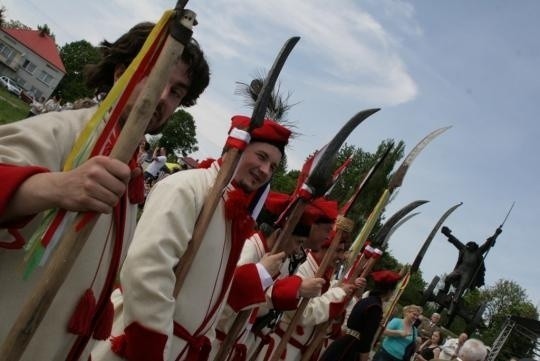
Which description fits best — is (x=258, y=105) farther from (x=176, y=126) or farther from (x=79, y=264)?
(x=176, y=126)

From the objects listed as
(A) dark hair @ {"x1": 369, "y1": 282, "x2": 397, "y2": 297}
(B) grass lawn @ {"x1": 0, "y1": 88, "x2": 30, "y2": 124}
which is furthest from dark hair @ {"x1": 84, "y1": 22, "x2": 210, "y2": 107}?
(B) grass lawn @ {"x1": 0, "y1": 88, "x2": 30, "y2": 124}

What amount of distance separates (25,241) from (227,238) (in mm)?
1348

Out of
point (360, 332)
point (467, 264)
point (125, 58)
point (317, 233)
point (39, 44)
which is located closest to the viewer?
point (125, 58)

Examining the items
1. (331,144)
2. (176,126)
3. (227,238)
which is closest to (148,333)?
(227,238)

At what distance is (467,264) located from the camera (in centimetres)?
1352

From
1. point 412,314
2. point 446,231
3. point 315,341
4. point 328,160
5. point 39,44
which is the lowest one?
point 315,341

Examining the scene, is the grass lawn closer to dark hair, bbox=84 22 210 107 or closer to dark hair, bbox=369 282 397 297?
dark hair, bbox=369 282 397 297

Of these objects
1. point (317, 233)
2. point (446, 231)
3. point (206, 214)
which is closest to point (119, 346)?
point (206, 214)

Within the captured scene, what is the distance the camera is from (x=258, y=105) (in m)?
2.76

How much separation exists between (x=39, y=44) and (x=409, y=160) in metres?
86.0

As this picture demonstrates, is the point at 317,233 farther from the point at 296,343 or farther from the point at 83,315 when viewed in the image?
the point at 83,315

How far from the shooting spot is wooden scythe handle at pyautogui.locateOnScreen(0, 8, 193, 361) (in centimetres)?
132

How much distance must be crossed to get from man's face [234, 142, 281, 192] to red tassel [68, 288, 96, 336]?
4.31 ft

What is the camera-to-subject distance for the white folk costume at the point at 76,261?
54.3 inches
